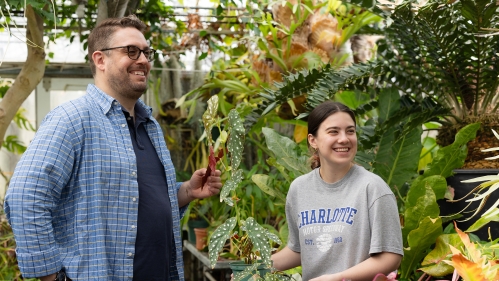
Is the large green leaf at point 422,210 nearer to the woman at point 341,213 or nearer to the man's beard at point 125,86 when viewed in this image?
the woman at point 341,213

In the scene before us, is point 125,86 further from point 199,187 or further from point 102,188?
point 199,187

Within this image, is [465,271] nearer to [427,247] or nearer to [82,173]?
[82,173]

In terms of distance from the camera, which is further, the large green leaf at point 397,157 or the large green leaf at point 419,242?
the large green leaf at point 397,157

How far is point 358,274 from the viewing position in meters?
1.96

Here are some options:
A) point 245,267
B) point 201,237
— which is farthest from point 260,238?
point 201,237

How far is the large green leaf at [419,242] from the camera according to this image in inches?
104

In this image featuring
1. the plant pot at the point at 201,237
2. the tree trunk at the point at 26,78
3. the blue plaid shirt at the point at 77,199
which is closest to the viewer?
the blue plaid shirt at the point at 77,199

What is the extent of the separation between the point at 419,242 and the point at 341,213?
0.82 metres

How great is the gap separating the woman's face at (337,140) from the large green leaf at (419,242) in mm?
688

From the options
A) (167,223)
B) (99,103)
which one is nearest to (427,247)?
(167,223)

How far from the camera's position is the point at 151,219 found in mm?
2191

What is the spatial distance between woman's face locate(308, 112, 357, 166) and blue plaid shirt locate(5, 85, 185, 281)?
64cm

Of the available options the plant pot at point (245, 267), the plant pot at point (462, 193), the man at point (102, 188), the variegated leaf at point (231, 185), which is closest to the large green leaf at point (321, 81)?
the plant pot at point (462, 193)

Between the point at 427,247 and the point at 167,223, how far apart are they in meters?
1.21
